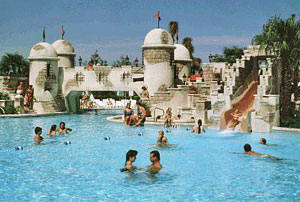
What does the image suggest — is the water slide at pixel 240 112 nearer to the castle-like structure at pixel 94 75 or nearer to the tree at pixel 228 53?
the castle-like structure at pixel 94 75

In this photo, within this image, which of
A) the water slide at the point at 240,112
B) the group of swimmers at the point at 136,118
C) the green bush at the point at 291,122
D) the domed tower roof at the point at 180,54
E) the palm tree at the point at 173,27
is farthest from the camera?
the palm tree at the point at 173,27

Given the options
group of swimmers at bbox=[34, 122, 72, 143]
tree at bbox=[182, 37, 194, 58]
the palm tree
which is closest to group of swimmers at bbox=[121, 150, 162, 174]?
group of swimmers at bbox=[34, 122, 72, 143]

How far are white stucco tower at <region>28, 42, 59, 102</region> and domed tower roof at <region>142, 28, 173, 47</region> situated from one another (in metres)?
8.78

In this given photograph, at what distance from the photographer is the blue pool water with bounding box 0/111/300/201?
8.78 meters

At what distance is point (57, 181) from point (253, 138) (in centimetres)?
1061

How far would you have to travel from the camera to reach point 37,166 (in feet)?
38.1

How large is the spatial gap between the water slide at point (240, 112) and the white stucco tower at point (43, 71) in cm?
1736

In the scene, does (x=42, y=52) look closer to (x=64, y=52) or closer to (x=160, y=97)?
(x=64, y=52)

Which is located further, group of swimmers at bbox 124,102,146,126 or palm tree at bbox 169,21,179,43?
palm tree at bbox 169,21,179,43

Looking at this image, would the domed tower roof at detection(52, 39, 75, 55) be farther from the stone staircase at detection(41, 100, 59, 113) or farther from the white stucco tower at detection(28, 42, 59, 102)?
the stone staircase at detection(41, 100, 59, 113)

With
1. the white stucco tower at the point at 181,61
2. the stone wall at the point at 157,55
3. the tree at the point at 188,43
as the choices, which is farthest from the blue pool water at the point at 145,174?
the tree at the point at 188,43

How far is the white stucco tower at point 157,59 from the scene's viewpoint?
29.1 m

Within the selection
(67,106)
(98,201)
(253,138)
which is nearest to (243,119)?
(253,138)

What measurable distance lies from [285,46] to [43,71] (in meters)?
20.0
